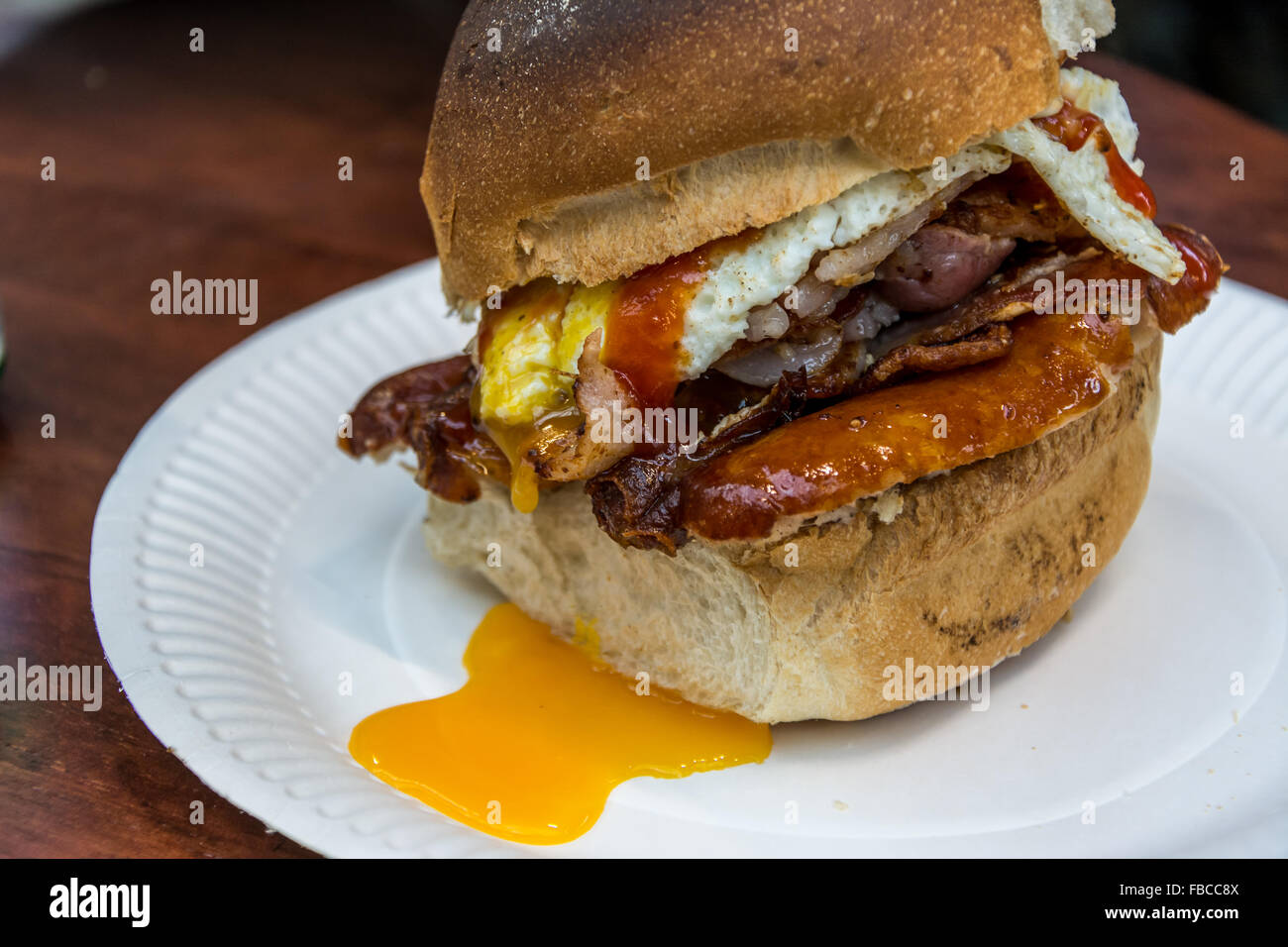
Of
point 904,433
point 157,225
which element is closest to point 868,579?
point 904,433

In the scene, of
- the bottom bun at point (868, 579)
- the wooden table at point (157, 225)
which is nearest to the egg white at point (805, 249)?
the bottom bun at point (868, 579)

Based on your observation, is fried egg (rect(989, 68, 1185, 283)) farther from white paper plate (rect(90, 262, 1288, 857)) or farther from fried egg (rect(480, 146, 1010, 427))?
white paper plate (rect(90, 262, 1288, 857))

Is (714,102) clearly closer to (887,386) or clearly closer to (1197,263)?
(887,386)

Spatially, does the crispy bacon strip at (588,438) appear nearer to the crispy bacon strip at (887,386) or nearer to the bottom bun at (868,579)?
the crispy bacon strip at (887,386)

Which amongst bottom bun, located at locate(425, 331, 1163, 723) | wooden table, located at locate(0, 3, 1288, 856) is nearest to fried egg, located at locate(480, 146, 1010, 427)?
bottom bun, located at locate(425, 331, 1163, 723)
